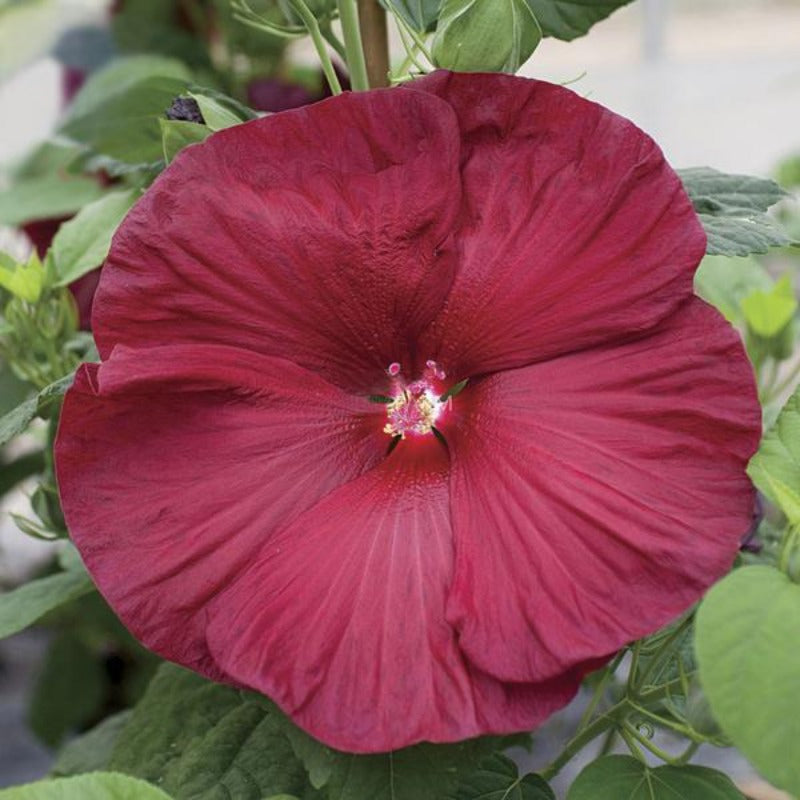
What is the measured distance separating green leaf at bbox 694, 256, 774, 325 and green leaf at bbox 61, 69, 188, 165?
33 cm

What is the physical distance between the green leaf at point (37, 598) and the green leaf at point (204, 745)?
6 centimetres

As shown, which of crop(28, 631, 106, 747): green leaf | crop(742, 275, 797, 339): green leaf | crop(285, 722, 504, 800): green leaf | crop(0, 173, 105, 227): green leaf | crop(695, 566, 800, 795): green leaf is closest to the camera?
crop(695, 566, 800, 795): green leaf

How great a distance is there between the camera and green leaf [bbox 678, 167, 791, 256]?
1.63ft

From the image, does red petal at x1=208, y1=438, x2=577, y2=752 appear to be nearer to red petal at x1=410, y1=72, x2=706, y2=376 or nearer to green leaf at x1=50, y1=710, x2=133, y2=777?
red petal at x1=410, y1=72, x2=706, y2=376

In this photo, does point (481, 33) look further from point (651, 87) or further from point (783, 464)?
point (651, 87)

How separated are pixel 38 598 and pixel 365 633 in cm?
31

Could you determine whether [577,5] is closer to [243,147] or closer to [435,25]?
[435,25]

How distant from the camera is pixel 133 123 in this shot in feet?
2.49

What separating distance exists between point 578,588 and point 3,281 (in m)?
0.36

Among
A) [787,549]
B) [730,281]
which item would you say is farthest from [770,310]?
[787,549]

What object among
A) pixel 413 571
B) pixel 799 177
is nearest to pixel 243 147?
pixel 413 571

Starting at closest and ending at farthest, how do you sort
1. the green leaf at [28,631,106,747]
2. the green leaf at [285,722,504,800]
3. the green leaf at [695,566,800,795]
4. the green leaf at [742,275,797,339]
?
1. the green leaf at [695,566,800,795]
2. the green leaf at [285,722,504,800]
3. the green leaf at [742,275,797,339]
4. the green leaf at [28,631,106,747]

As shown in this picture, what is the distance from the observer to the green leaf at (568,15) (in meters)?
0.59

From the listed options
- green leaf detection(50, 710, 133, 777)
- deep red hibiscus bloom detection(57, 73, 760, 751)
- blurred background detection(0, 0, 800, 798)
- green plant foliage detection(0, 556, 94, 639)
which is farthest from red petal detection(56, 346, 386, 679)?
blurred background detection(0, 0, 800, 798)
